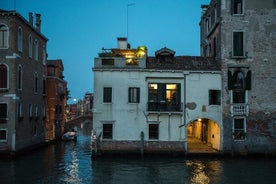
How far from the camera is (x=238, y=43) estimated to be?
27.9m

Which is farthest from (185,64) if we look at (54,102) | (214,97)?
(54,102)

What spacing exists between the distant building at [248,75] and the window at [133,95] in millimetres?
7376

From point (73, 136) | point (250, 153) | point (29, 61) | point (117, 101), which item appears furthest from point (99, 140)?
point (73, 136)

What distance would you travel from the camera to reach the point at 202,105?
28.0 meters

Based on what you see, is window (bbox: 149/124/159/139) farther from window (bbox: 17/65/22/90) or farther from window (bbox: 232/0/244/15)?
window (bbox: 17/65/22/90)

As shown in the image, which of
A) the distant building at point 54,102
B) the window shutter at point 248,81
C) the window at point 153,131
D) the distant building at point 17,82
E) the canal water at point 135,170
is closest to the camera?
the canal water at point 135,170

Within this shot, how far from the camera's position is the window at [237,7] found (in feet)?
91.8

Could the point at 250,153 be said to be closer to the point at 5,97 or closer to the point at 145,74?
the point at 145,74

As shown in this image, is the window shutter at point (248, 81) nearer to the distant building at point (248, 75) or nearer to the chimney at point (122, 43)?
the distant building at point (248, 75)

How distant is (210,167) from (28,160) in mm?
14411

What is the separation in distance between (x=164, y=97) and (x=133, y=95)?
2676mm

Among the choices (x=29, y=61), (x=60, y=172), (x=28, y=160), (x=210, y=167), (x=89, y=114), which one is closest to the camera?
(x=60, y=172)

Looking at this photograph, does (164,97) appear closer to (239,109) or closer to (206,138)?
(239,109)

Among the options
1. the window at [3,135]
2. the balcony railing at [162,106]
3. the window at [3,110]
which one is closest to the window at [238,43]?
the balcony railing at [162,106]
